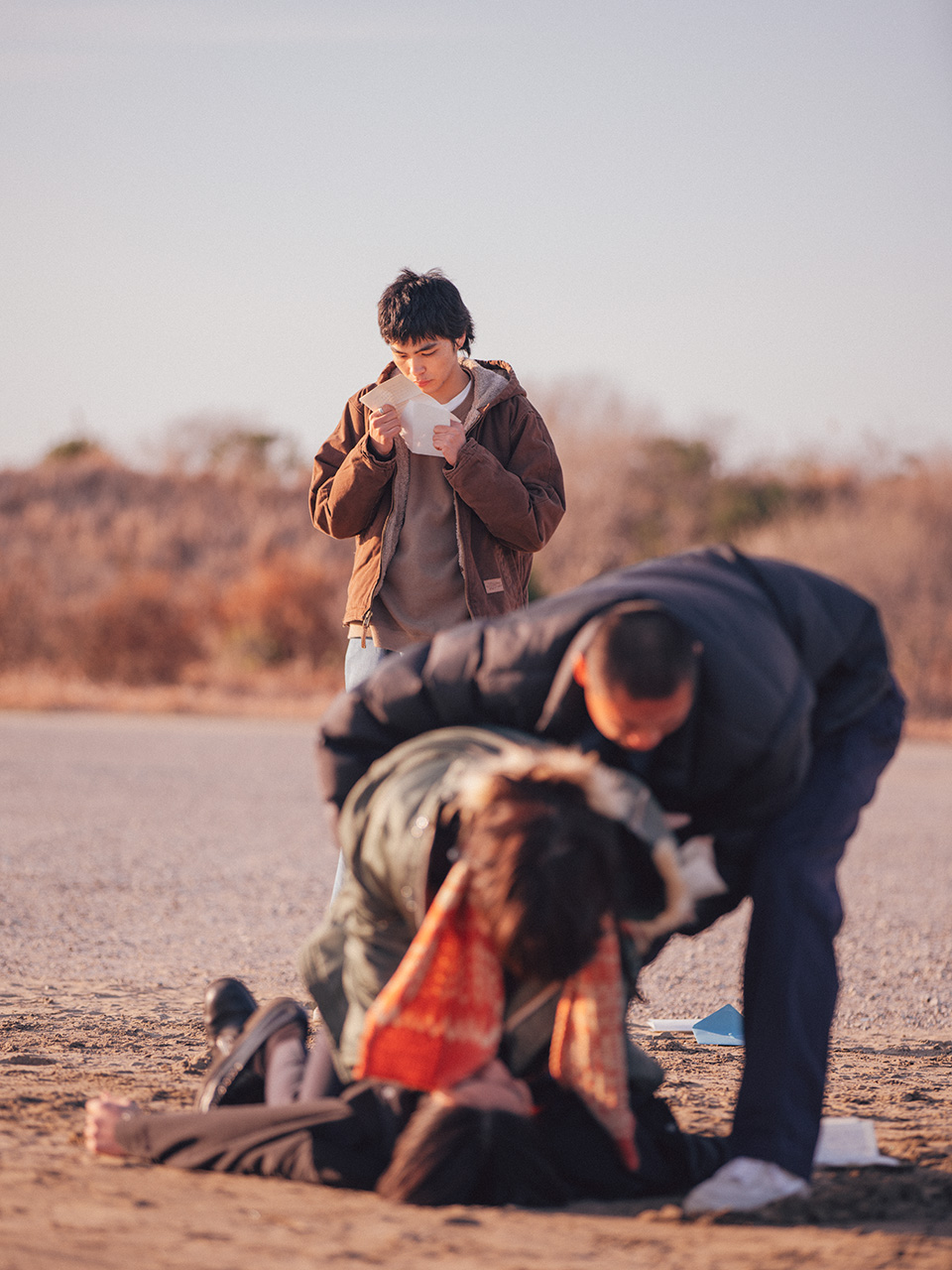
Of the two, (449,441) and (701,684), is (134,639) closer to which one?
(449,441)

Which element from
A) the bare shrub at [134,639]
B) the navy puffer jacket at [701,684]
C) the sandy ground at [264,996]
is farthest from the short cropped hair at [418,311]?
the bare shrub at [134,639]

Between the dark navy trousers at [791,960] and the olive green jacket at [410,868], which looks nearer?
the olive green jacket at [410,868]

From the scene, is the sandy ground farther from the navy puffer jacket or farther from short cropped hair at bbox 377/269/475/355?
short cropped hair at bbox 377/269/475/355

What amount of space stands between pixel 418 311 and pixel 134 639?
22769 millimetres

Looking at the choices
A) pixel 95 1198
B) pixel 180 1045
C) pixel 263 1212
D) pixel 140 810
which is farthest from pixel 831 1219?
pixel 140 810

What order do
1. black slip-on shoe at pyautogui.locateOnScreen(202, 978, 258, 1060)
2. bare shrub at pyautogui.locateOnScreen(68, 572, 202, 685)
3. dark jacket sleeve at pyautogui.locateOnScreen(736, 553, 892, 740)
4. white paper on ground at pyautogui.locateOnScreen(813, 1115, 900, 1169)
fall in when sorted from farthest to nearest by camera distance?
bare shrub at pyautogui.locateOnScreen(68, 572, 202, 685) < black slip-on shoe at pyautogui.locateOnScreen(202, 978, 258, 1060) < white paper on ground at pyautogui.locateOnScreen(813, 1115, 900, 1169) < dark jacket sleeve at pyautogui.locateOnScreen(736, 553, 892, 740)

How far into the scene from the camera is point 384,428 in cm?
419

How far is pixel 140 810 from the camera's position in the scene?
9992mm

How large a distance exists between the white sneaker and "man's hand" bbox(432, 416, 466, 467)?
7.14 ft

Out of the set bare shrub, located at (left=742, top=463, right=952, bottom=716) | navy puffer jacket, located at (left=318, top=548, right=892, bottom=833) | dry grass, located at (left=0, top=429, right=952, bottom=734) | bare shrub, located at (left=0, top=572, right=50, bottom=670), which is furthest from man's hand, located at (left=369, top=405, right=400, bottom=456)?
bare shrub, located at (left=0, top=572, right=50, bottom=670)

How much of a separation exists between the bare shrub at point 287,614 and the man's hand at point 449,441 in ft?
71.9

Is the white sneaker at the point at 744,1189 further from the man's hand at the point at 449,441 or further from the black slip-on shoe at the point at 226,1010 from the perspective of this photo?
the man's hand at the point at 449,441

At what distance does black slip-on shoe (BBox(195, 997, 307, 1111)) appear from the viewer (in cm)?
318

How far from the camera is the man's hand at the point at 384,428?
4188mm
